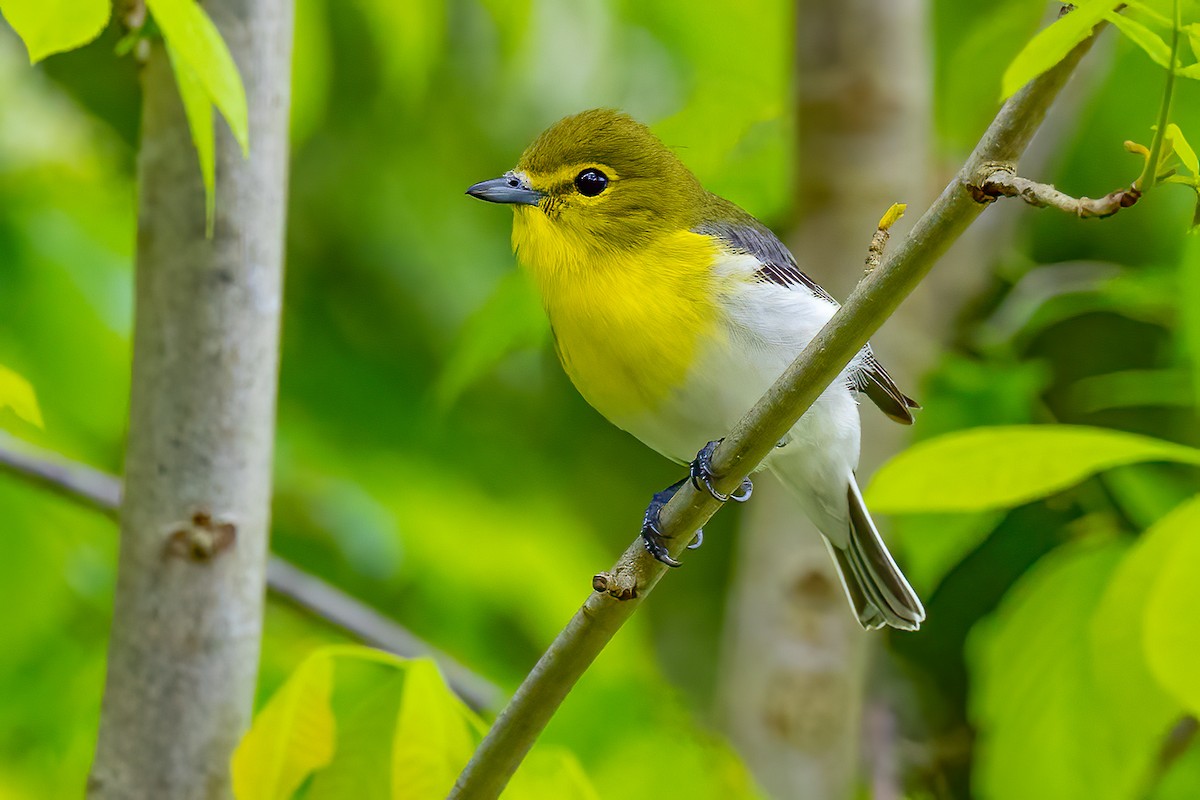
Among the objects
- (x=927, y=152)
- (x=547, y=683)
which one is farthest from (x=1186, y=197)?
(x=547, y=683)

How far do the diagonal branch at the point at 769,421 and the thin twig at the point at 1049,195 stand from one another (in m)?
0.01

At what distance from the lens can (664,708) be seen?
236cm

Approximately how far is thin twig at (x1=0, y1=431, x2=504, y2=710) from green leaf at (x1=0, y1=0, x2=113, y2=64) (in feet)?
3.64

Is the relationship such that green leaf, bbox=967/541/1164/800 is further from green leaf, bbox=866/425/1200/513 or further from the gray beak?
the gray beak

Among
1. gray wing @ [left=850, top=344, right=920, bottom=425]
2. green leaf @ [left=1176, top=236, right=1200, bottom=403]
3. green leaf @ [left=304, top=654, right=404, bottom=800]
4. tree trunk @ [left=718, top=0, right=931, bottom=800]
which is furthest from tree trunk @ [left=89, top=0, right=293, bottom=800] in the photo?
green leaf @ [left=1176, top=236, right=1200, bottom=403]

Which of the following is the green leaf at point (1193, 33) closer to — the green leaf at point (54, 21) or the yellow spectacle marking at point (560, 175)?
the green leaf at point (54, 21)

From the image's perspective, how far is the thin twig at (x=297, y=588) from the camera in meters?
2.07

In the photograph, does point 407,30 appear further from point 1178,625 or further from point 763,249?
point 1178,625

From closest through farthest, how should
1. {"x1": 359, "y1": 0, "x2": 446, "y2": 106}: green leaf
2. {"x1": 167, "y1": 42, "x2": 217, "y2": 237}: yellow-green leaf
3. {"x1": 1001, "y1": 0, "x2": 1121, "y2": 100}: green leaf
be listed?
{"x1": 1001, "y1": 0, "x2": 1121, "y2": 100}: green leaf < {"x1": 167, "y1": 42, "x2": 217, "y2": 237}: yellow-green leaf < {"x1": 359, "y1": 0, "x2": 446, "y2": 106}: green leaf

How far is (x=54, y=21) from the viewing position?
3.55ft

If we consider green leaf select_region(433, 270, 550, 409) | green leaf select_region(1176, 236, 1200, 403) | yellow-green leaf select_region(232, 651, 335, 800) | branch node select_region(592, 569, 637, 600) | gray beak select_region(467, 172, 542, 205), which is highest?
green leaf select_region(1176, 236, 1200, 403)

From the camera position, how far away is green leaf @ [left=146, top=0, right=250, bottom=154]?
45.5 inches

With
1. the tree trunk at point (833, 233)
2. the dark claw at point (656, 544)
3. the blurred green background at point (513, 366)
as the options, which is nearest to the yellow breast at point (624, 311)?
the blurred green background at point (513, 366)

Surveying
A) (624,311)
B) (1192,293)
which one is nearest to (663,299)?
(624,311)
